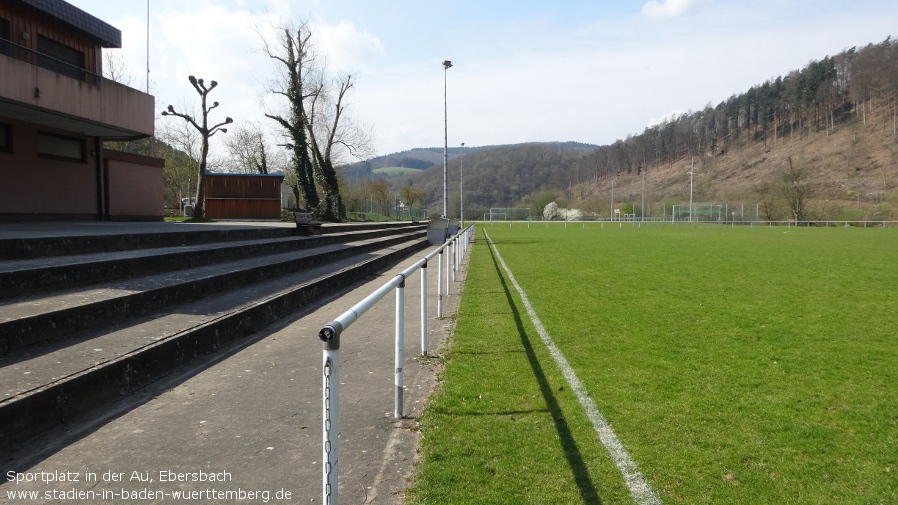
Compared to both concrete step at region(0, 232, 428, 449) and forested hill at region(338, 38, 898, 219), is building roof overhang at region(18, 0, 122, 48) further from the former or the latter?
forested hill at region(338, 38, 898, 219)

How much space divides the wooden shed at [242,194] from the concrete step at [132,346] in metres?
23.2

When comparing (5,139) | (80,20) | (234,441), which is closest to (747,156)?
(80,20)

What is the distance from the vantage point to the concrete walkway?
3123 millimetres

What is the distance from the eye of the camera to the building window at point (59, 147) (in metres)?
15.8

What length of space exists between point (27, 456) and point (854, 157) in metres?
116

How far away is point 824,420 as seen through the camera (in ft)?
13.6

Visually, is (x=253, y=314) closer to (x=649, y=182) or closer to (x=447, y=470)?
(x=447, y=470)

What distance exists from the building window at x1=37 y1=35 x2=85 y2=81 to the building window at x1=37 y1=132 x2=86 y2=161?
207 cm

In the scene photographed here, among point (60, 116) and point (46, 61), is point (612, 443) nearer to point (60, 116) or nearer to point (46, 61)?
point (60, 116)

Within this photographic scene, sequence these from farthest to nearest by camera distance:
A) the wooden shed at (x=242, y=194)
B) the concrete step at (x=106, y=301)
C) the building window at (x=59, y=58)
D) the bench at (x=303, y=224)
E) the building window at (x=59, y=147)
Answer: the wooden shed at (x=242, y=194) < the bench at (x=303, y=224) < the building window at (x=59, y=147) < the building window at (x=59, y=58) < the concrete step at (x=106, y=301)

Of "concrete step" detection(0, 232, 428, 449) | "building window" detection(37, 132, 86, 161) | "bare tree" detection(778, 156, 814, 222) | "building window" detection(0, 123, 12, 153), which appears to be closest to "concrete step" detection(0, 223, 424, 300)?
"concrete step" detection(0, 232, 428, 449)

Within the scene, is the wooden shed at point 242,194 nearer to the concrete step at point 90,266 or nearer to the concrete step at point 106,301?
the concrete step at point 90,266

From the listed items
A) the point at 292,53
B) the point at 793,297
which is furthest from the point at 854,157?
the point at 793,297

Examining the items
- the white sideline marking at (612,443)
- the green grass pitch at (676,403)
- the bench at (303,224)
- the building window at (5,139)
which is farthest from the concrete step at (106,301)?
the building window at (5,139)
